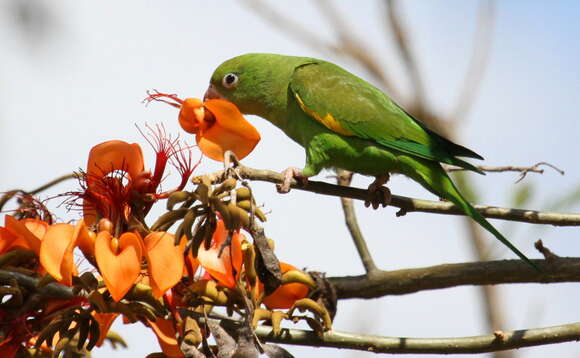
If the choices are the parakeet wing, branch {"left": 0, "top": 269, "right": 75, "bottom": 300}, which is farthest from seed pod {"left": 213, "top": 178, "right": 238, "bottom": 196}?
the parakeet wing

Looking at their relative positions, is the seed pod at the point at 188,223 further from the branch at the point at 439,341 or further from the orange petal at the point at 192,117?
the orange petal at the point at 192,117

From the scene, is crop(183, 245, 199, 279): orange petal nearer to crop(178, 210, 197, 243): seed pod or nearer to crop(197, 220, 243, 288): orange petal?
crop(197, 220, 243, 288): orange petal

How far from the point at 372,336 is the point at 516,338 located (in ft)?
1.42

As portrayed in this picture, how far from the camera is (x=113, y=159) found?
6.91 feet

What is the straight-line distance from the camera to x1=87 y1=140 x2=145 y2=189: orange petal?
2.09m

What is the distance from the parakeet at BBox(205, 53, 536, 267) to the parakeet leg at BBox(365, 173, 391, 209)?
0.01m

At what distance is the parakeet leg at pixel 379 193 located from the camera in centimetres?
319

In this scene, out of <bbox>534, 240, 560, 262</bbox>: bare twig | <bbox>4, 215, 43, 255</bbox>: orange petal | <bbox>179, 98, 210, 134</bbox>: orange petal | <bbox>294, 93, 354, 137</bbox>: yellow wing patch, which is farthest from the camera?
<bbox>294, 93, 354, 137</bbox>: yellow wing patch

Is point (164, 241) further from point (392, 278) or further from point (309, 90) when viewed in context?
point (309, 90)

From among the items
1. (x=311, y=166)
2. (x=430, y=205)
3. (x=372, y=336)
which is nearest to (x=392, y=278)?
(x=430, y=205)

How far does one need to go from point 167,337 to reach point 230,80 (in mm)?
2436

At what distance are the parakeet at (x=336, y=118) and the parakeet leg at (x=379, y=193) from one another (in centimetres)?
1

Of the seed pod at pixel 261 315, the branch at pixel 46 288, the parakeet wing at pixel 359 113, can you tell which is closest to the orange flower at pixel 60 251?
the branch at pixel 46 288

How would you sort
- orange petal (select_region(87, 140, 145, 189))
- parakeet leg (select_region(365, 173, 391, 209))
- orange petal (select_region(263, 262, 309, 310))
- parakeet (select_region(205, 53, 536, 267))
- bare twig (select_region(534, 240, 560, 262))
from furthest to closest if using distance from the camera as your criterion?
parakeet (select_region(205, 53, 536, 267))
parakeet leg (select_region(365, 173, 391, 209))
bare twig (select_region(534, 240, 560, 262))
orange petal (select_region(263, 262, 309, 310))
orange petal (select_region(87, 140, 145, 189))
